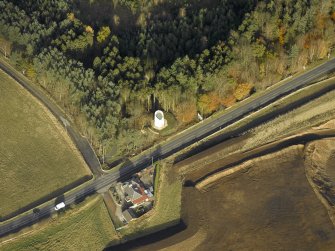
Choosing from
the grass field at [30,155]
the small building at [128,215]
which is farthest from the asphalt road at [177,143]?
the small building at [128,215]

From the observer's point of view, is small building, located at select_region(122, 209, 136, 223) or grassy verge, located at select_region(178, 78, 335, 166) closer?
small building, located at select_region(122, 209, 136, 223)

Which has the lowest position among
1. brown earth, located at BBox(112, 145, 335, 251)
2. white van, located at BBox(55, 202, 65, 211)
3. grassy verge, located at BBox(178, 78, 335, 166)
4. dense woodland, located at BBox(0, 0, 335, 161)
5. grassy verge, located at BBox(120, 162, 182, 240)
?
brown earth, located at BBox(112, 145, 335, 251)

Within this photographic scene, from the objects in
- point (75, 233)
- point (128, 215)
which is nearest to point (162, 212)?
point (128, 215)

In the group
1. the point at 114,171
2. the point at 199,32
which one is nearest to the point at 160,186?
the point at 114,171

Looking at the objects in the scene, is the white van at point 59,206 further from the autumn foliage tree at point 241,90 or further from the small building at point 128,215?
the autumn foliage tree at point 241,90

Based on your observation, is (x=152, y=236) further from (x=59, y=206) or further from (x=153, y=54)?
(x=153, y=54)

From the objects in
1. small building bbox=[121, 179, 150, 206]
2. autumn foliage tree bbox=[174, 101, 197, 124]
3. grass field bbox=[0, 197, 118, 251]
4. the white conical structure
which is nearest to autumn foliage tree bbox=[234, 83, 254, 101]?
autumn foliage tree bbox=[174, 101, 197, 124]

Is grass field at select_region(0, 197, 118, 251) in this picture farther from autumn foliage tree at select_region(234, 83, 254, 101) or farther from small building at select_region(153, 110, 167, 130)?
autumn foliage tree at select_region(234, 83, 254, 101)
